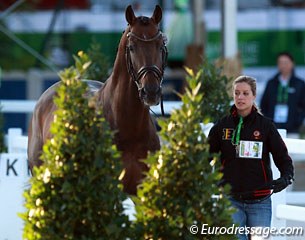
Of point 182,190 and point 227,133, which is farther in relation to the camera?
point 227,133

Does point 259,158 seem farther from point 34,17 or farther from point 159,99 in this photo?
point 34,17

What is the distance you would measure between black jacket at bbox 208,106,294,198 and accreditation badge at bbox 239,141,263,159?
A: 25 mm

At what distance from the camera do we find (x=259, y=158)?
7336 millimetres

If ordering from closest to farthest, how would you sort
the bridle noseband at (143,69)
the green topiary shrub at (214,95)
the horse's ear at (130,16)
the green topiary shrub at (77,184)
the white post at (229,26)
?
the green topiary shrub at (77,184) → the bridle noseband at (143,69) → the horse's ear at (130,16) → the green topiary shrub at (214,95) → the white post at (229,26)

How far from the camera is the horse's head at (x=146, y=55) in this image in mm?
7582

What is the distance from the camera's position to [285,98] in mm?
13242

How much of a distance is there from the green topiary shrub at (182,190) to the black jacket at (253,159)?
3.31 ft

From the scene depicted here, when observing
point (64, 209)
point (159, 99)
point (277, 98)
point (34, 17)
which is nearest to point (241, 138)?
point (159, 99)

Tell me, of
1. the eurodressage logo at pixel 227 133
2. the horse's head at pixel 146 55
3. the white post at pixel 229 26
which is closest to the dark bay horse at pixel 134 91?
the horse's head at pixel 146 55

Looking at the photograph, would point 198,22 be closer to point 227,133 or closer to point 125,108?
point 125,108

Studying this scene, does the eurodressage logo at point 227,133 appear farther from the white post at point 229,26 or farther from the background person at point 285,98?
the white post at point 229,26

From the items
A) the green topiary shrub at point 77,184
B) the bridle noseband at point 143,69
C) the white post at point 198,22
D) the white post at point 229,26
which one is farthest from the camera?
the white post at point 198,22

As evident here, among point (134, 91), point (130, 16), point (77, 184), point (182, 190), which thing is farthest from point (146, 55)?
point (77, 184)

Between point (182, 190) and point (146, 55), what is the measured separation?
1832 millimetres
